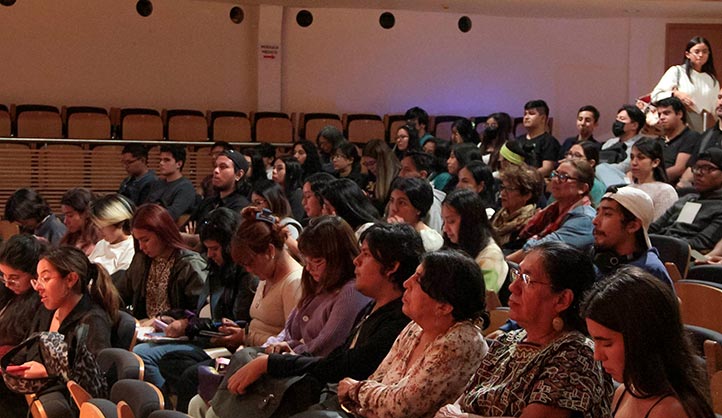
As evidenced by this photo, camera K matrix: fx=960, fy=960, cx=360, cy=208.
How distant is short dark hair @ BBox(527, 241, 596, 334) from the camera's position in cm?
241

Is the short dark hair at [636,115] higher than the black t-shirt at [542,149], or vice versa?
the short dark hair at [636,115]

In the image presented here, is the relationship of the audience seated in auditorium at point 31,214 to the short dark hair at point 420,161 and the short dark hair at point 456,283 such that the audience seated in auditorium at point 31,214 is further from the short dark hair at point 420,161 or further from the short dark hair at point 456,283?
the short dark hair at point 456,283

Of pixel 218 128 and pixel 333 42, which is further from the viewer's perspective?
pixel 333 42

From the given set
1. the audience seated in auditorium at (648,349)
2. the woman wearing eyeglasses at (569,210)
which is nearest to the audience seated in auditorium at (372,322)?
the audience seated in auditorium at (648,349)

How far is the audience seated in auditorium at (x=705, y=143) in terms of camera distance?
6.38 meters

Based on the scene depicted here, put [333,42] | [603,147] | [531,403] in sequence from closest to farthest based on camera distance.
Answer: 1. [531,403]
2. [603,147]
3. [333,42]

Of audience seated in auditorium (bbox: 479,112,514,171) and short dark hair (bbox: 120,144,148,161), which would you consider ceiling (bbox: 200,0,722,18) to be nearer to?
audience seated in auditorium (bbox: 479,112,514,171)

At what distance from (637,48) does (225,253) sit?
8797mm

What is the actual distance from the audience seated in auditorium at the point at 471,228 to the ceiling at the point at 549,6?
6744 mm

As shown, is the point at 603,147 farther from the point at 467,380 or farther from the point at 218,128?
the point at 467,380

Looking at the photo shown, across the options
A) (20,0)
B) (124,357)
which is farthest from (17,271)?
(20,0)

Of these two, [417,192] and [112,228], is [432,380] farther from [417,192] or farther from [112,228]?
[112,228]

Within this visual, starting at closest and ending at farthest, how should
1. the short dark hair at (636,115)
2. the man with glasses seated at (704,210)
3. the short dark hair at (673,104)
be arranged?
the man with glasses seated at (704,210) < the short dark hair at (673,104) < the short dark hair at (636,115)

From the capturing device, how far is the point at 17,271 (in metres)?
4.14
